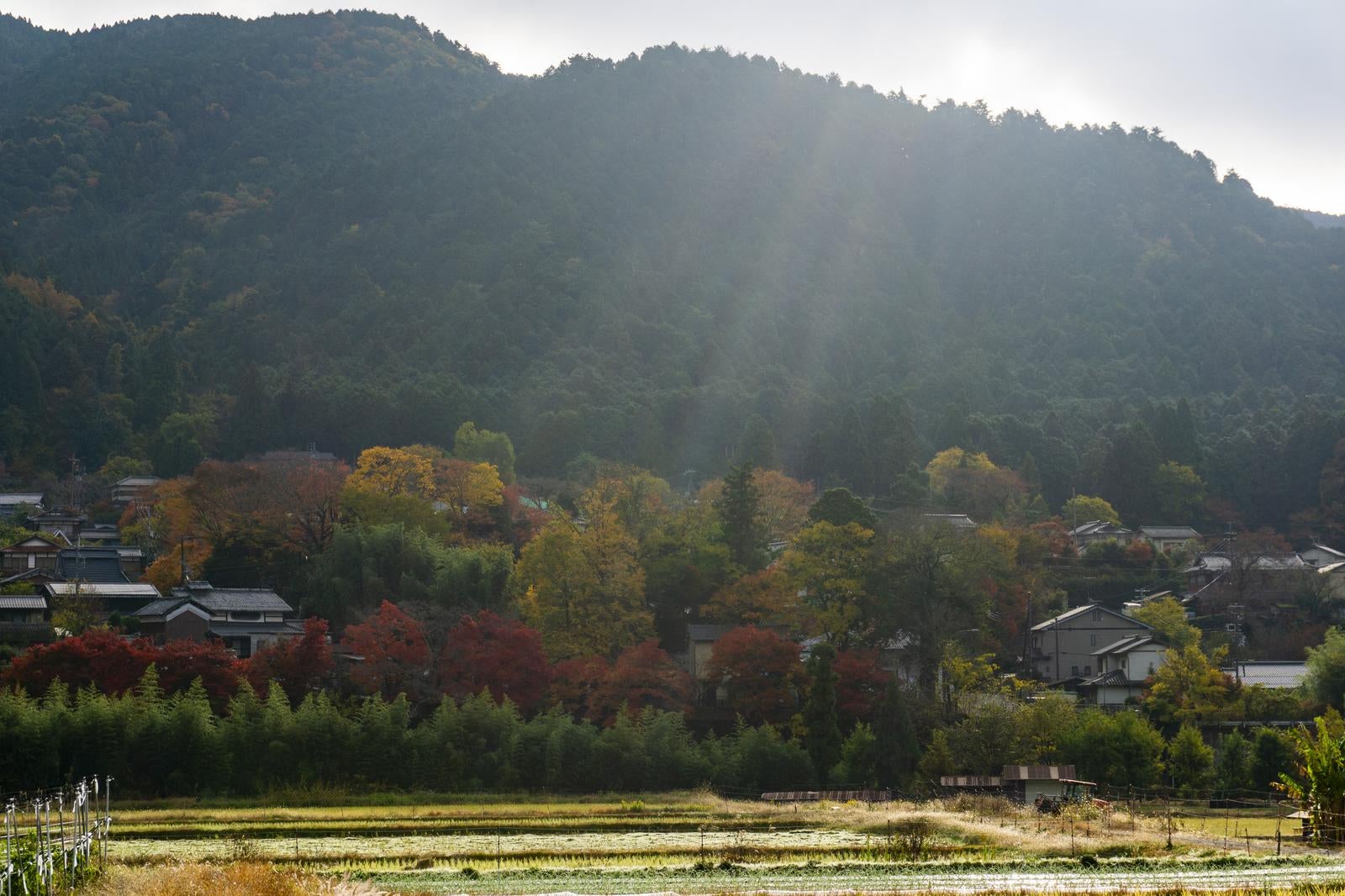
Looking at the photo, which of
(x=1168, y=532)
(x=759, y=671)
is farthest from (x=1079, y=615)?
(x=1168, y=532)

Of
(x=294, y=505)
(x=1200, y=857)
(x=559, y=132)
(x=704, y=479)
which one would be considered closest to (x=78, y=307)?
(x=704, y=479)

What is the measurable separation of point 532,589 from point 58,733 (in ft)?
51.9

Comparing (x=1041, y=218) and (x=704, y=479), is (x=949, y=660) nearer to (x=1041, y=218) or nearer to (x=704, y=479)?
(x=704, y=479)

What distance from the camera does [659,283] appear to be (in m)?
134

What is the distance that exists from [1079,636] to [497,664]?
2379 cm

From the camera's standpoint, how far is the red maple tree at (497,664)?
41219 mm

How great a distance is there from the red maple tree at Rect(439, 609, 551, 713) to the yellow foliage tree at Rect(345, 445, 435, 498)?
811 inches

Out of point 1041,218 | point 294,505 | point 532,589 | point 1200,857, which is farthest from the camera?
point 1041,218

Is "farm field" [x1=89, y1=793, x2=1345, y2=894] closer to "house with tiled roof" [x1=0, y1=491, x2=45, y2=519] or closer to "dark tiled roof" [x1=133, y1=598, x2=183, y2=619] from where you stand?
"dark tiled roof" [x1=133, y1=598, x2=183, y2=619]

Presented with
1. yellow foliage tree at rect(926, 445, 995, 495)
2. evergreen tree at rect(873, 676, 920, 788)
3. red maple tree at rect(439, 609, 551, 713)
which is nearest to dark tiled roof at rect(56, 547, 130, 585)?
red maple tree at rect(439, 609, 551, 713)

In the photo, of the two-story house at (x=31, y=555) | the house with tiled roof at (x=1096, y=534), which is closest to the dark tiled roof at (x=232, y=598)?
the two-story house at (x=31, y=555)

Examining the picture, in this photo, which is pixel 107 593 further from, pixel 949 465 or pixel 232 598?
pixel 949 465

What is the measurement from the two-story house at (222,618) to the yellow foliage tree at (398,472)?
39.4 feet

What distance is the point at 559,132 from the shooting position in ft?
544
